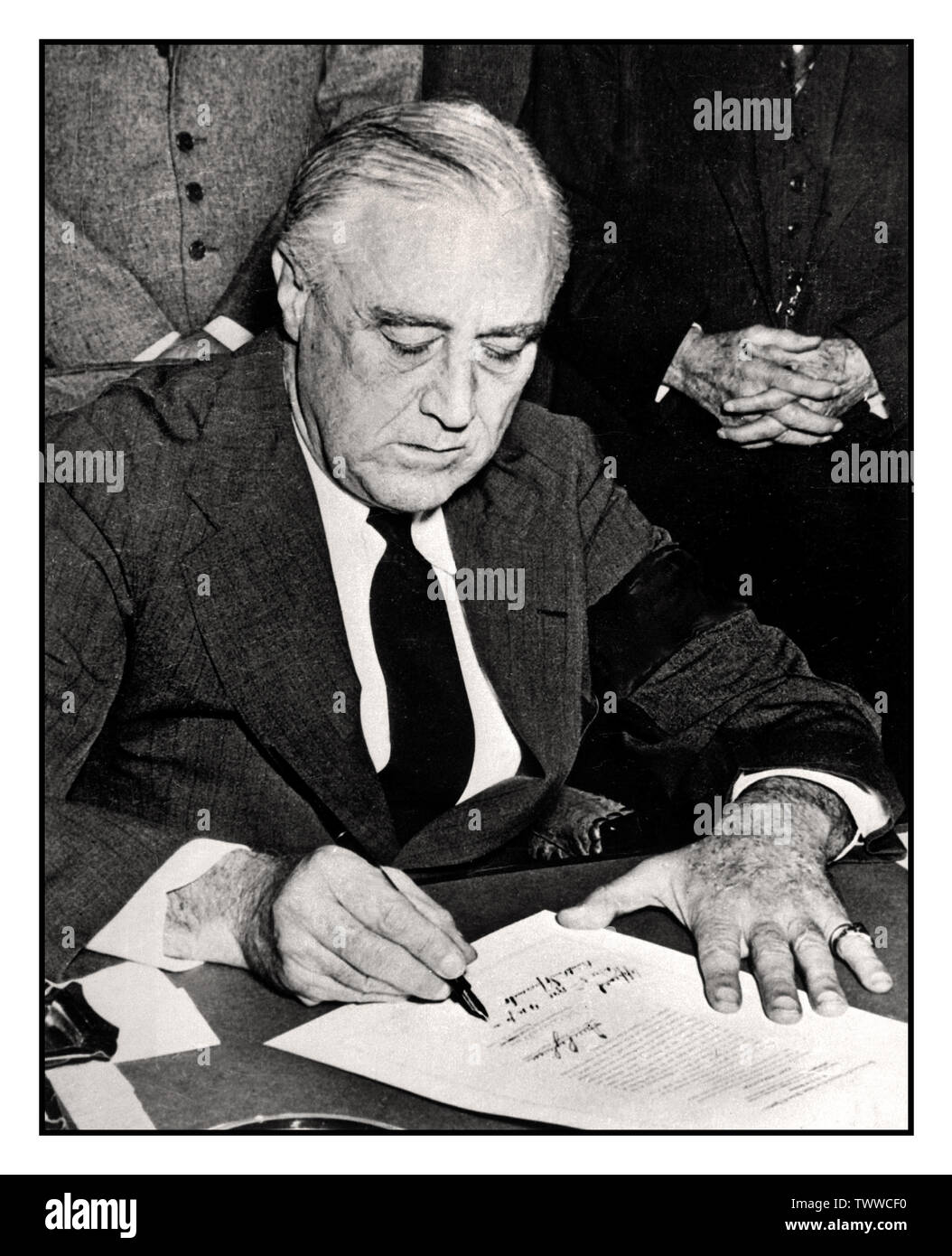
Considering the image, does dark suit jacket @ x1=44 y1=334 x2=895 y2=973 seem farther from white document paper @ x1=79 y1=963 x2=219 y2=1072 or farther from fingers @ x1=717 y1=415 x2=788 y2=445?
fingers @ x1=717 y1=415 x2=788 y2=445

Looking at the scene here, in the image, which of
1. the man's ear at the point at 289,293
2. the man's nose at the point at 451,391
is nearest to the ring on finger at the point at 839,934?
the man's nose at the point at 451,391

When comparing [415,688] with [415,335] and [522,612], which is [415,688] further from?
[415,335]

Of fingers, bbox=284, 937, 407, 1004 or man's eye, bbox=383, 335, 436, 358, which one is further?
man's eye, bbox=383, 335, 436, 358

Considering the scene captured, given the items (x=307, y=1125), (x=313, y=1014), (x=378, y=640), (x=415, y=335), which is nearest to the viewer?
(x=307, y=1125)

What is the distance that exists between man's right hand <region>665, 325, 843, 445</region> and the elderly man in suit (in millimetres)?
227

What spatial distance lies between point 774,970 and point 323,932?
0.71 meters

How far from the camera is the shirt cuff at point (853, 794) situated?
253cm

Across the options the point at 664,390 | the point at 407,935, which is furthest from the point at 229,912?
the point at 664,390

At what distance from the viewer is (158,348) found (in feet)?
7.97

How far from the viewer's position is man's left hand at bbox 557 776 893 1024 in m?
2.28

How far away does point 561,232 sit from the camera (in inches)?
95.2

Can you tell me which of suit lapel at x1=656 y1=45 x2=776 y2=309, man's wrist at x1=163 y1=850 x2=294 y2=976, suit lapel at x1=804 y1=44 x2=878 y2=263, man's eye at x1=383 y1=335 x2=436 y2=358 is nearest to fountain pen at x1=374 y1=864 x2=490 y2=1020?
man's wrist at x1=163 y1=850 x2=294 y2=976

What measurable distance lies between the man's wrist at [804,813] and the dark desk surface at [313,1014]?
63mm

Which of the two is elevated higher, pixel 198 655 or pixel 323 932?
pixel 198 655
